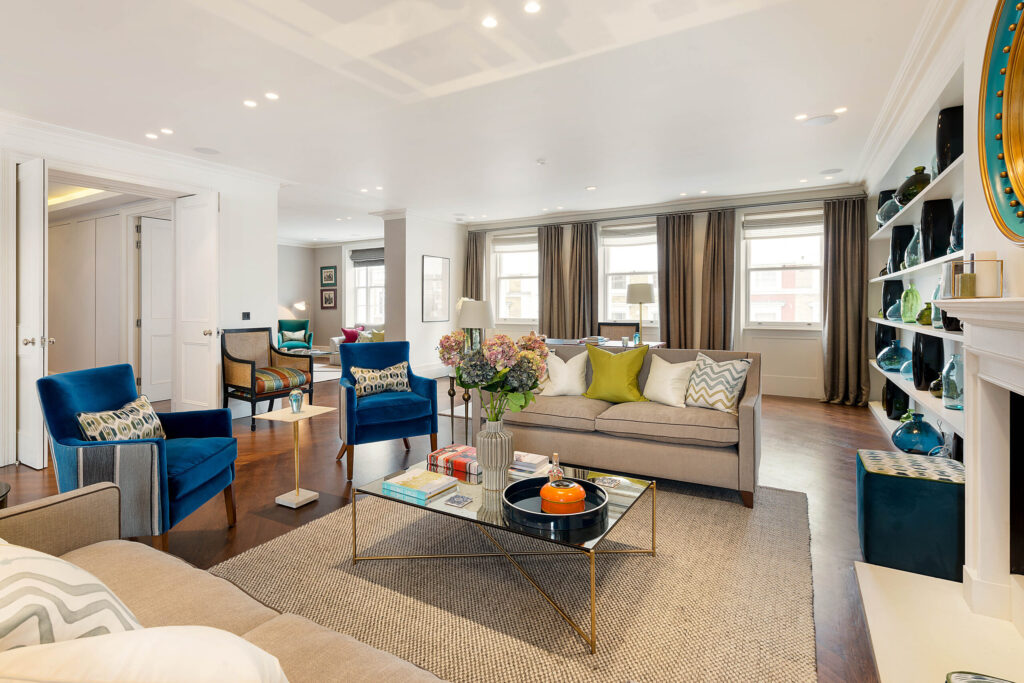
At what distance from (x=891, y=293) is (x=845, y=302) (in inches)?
40.1

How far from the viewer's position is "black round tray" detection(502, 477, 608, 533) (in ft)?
6.32

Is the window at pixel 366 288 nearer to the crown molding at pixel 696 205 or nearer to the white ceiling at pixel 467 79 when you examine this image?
the crown molding at pixel 696 205

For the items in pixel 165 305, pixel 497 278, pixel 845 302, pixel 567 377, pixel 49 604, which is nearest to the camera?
pixel 49 604

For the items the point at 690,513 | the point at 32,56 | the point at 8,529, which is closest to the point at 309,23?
the point at 32,56

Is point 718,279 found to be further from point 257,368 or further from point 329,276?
point 329,276

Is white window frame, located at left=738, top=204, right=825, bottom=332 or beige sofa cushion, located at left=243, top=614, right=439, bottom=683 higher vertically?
white window frame, located at left=738, top=204, right=825, bottom=332

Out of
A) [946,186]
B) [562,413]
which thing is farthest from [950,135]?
[562,413]

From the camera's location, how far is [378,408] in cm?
355

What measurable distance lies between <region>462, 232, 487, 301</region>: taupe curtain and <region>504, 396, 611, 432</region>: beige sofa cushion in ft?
16.8

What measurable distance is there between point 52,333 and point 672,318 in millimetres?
8911

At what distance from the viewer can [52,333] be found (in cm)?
757

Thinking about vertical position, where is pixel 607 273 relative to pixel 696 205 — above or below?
below

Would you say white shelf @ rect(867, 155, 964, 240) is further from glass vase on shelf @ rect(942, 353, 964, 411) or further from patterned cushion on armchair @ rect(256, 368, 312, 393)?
patterned cushion on armchair @ rect(256, 368, 312, 393)

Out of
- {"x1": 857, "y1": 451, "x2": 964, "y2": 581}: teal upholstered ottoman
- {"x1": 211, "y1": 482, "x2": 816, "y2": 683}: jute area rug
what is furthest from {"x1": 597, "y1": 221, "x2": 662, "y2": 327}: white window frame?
{"x1": 857, "y1": 451, "x2": 964, "y2": 581}: teal upholstered ottoman
